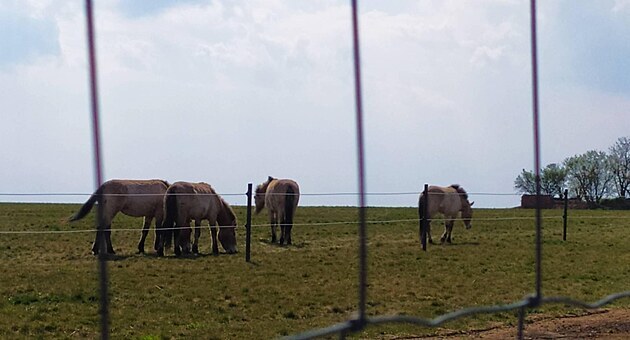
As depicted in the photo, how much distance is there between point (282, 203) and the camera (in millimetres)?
13828

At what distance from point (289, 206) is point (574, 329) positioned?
8529 millimetres

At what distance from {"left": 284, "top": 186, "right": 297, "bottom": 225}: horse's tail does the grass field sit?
0.58 m

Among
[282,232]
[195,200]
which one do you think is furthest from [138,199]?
[282,232]

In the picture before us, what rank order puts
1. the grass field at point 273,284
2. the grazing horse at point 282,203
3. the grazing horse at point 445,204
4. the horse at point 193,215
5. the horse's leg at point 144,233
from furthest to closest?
the grazing horse at point 445,204 < the grazing horse at point 282,203 < the horse's leg at point 144,233 < the horse at point 193,215 < the grass field at point 273,284

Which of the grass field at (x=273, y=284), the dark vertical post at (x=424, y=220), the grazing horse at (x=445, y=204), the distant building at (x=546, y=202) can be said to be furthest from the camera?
the grazing horse at (x=445, y=204)

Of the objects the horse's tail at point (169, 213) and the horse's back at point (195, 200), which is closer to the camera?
the horse's tail at point (169, 213)

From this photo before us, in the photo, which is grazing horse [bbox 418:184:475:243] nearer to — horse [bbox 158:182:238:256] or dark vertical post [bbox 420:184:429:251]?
dark vertical post [bbox 420:184:429:251]

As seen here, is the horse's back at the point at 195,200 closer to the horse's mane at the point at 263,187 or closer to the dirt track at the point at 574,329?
the horse's mane at the point at 263,187

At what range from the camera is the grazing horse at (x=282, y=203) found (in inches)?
523

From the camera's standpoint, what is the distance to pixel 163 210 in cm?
1185

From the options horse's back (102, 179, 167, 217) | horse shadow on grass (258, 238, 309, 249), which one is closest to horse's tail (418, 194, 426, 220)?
horse shadow on grass (258, 238, 309, 249)

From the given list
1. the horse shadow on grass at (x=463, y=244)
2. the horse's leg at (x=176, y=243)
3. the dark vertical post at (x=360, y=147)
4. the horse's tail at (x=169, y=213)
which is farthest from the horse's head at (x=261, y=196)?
the dark vertical post at (x=360, y=147)

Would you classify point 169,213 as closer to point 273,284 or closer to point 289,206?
point 289,206

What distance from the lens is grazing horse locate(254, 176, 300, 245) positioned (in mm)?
13283
